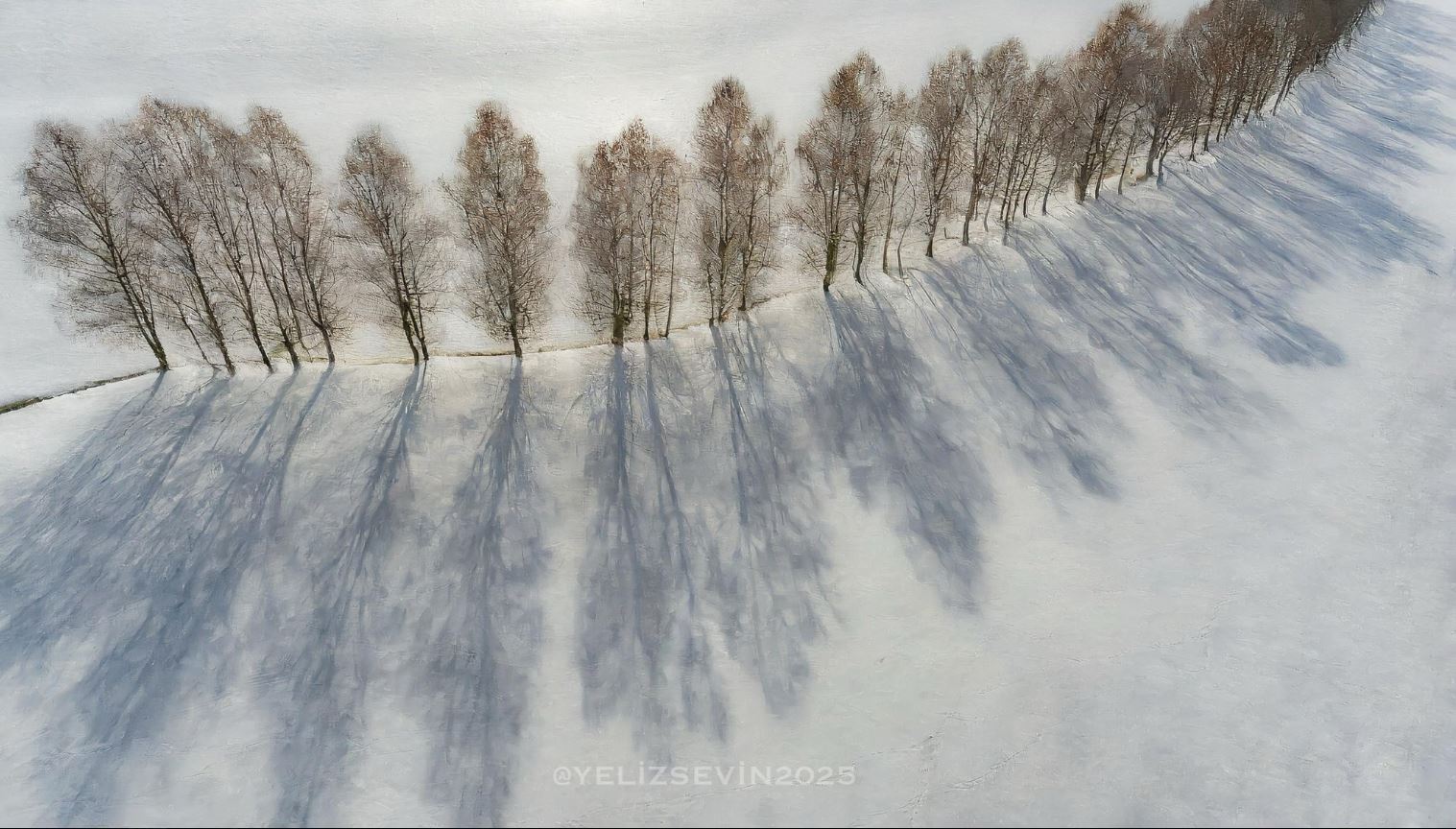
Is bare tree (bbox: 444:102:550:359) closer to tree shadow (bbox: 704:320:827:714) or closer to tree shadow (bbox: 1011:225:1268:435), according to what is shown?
tree shadow (bbox: 704:320:827:714)

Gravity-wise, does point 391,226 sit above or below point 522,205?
below

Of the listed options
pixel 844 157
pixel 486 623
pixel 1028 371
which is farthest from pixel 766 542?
pixel 844 157

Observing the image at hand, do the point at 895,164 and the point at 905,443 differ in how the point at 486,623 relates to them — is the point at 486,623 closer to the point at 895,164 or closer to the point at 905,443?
the point at 905,443

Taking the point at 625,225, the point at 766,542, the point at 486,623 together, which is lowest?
the point at 486,623

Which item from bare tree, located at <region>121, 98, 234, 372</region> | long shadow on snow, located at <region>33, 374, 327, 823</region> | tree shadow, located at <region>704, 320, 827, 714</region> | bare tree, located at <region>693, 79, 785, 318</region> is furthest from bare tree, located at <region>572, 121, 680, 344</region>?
bare tree, located at <region>121, 98, 234, 372</region>

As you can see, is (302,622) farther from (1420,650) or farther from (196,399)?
(1420,650)

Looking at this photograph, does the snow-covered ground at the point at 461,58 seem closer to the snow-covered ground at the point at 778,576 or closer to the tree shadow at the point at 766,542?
the tree shadow at the point at 766,542

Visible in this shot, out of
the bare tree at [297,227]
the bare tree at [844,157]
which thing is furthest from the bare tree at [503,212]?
the bare tree at [844,157]
